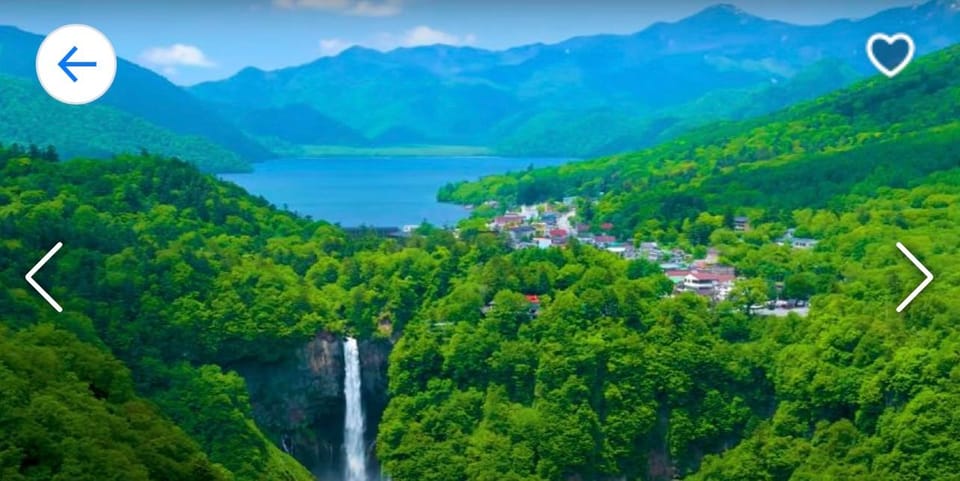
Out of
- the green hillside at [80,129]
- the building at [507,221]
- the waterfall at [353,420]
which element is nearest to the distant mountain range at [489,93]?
the green hillside at [80,129]

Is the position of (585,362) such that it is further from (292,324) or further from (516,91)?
(516,91)

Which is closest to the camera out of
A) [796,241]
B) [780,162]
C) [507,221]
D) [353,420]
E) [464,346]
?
[464,346]

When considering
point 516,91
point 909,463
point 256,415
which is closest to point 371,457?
point 256,415

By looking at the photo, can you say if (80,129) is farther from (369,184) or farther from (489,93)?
(489,93)

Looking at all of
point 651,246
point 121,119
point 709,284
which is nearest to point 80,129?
point 121,119

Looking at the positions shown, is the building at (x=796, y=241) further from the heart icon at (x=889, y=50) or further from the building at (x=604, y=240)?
the heart icon at (x=889, y=50)
